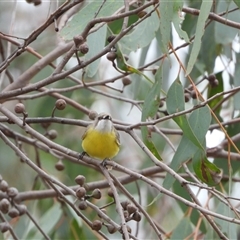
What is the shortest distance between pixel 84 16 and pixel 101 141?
54cm

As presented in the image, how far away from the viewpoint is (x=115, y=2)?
2141mm

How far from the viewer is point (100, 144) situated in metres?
2.43

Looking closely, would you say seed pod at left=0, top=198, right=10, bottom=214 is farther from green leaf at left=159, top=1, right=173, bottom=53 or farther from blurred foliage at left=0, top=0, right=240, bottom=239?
green leaf at left=159, top=1, right=173, bottom=53

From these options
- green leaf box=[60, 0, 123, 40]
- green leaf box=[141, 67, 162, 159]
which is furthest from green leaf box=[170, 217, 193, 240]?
green leaf box=[60, 0, 123, 40]

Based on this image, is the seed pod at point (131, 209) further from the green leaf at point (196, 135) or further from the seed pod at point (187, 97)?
the seed pod at point (187, 97)

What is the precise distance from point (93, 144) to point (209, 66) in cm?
78

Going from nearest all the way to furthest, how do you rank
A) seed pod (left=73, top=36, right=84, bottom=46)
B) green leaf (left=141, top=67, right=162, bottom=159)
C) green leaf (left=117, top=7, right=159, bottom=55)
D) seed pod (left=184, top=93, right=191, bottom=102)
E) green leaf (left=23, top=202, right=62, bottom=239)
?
seed pod (left=73, top=36, right=84, bottom=46)
green leaf (left=141, top=67, right=162, bottom=159)
green leaf (left=117, top=7, right=159, bottom=55)
seed pod (left=184, top=93, right=191, bottom=102)
green leaf (left=23, top=202, right=62, bottom=239)

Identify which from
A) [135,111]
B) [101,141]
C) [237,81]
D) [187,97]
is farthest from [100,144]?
[135,111]

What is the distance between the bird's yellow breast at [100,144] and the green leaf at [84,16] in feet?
1.67

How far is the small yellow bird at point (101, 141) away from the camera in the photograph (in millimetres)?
2408

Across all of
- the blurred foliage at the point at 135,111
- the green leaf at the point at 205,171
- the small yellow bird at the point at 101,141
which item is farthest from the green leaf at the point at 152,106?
the small yellow bird at the point at 101,141

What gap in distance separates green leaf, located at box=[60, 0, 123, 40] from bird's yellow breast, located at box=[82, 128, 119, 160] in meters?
0.51

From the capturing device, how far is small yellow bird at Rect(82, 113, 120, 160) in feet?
7.90

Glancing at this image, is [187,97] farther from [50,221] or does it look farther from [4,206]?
[50,221]
